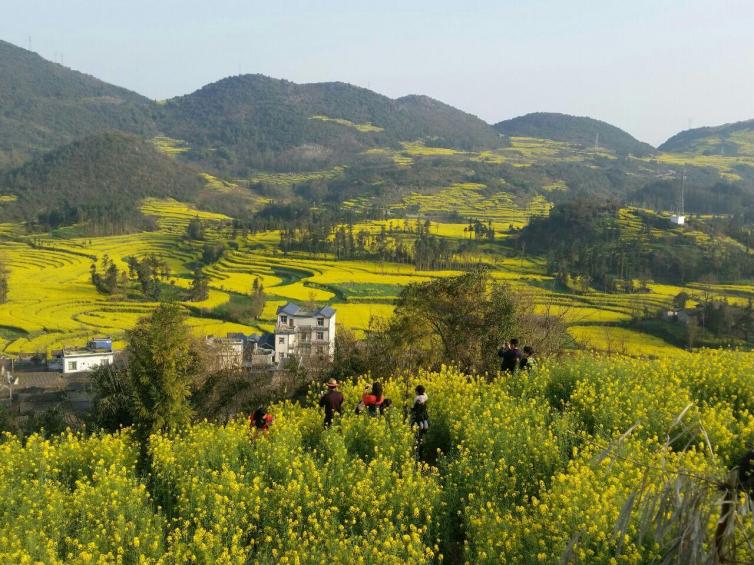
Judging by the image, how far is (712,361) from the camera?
10.3 metres

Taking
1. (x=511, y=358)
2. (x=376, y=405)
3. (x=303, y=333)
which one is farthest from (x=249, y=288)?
(x=376, y=405)

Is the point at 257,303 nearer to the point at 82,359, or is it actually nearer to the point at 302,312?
the point at 302,312

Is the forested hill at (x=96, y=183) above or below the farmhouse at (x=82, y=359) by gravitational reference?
above

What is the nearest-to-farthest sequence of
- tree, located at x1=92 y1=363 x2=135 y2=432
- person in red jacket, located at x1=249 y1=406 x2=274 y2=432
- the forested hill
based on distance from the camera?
person in red jacket, located at x1=249 y1=406 x2=274 y2=432 < tree, located at x1=92 y1=363 x2=135 y2=432 < the forested hill

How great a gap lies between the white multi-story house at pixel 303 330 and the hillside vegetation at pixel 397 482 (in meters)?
26.5

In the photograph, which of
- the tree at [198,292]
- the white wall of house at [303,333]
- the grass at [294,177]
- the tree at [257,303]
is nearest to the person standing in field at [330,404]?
the white wall of house at [303,333]

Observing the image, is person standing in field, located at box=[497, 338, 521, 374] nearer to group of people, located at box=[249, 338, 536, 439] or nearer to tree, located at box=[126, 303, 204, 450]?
group of people, located at box=[249, 338, 536, 439]

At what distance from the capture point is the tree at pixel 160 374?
12.5 metres

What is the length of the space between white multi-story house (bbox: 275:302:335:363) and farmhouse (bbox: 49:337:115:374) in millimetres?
9547

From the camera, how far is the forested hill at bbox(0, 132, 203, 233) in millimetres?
103375

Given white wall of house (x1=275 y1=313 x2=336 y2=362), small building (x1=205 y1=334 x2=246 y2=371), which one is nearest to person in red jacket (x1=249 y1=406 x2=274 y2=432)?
small building (x1=205 y1=334 x2=246 y2=371)

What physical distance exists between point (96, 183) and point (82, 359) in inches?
4238

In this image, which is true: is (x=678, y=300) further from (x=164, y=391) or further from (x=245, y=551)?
(x=245, y=551)

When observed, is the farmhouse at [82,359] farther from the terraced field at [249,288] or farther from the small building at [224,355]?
the small building at [224,355]
